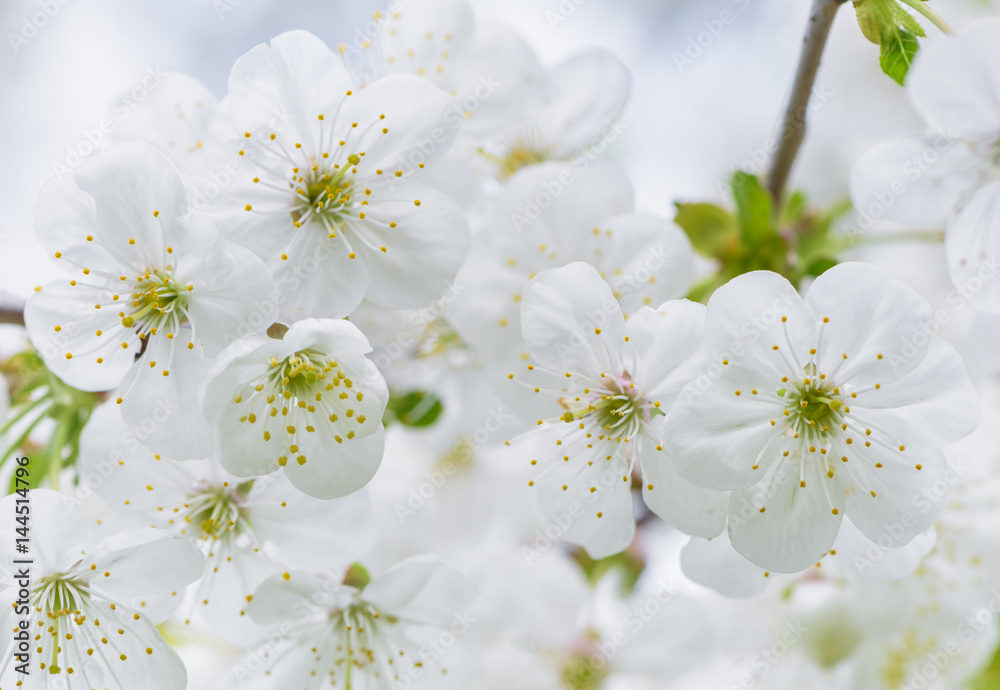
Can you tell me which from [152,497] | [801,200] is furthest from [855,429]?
[152,497]

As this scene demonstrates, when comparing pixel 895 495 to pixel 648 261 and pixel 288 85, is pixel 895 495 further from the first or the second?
pixel 288 85

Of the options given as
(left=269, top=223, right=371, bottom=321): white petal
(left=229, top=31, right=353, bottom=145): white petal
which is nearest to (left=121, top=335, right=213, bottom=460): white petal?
(left=269, top=223, right=371, bottom=321): white petal

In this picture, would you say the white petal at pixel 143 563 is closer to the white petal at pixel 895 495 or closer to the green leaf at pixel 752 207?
the white petal at pixel 895 495

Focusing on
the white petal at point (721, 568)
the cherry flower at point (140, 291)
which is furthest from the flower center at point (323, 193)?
the white petal at point (721, 568)

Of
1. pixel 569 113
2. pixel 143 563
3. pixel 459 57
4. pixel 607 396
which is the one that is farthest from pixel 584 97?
pixel 143 563

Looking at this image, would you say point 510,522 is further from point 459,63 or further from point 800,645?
point 459,63
